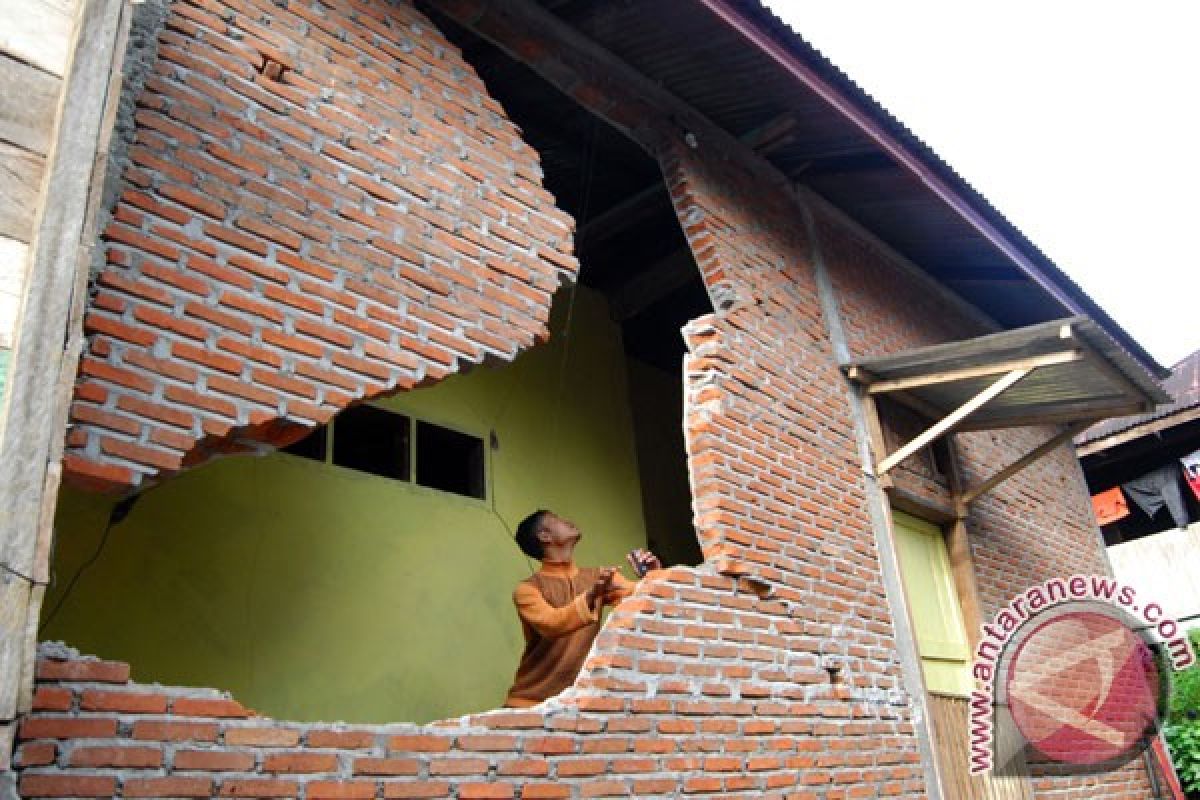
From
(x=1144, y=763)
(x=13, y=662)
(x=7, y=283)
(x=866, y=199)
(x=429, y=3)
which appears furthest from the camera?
(x=1144, y=763)

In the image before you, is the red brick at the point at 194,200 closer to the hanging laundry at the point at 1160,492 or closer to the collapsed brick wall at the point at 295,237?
the collapsed brick wall at the point at 295,237

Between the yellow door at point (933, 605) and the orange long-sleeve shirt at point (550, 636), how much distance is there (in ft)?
7.15

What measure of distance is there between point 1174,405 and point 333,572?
1055cm

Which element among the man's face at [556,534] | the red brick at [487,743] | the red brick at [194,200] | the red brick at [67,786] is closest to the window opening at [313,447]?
the man's face at [556,534]

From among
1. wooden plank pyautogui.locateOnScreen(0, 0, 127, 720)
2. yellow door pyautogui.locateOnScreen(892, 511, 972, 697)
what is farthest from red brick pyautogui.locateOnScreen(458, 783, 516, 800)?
yellow door pyautogui.locateOnScreen(892, 511, 972, 697)

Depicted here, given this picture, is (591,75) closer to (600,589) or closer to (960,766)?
(600,589)

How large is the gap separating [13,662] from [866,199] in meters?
6.06

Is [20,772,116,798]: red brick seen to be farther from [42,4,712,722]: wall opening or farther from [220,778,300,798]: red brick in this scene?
[42,4,712,722]: wall opening

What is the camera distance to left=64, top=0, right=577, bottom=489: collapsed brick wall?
9.14ft

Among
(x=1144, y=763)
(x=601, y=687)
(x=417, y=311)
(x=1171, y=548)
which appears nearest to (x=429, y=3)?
(x=417, y=311)

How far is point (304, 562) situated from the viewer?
A: 4875 millimetres

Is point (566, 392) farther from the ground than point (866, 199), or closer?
closer

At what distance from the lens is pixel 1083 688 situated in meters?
6.71

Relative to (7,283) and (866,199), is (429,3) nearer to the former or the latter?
(7,283)
